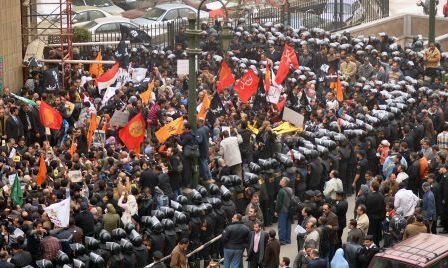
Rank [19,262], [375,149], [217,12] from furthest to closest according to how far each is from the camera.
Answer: [217,12] < [375,149] < [19,262]

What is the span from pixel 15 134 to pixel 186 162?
412 centimetres

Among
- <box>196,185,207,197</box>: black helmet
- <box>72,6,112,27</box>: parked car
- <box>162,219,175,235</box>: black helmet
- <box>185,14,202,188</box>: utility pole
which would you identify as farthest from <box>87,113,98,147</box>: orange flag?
<box>72,6,112,27</box>: parked car

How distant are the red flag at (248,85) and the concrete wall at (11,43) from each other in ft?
20.4

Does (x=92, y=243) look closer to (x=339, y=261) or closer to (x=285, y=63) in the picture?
(x=339, y=261)

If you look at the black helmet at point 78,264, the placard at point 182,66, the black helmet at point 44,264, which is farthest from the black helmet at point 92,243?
the placard at point 182,66

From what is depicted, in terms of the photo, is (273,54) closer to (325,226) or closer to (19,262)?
(325,226)

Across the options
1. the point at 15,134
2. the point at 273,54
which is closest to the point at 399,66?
the point at 273,54

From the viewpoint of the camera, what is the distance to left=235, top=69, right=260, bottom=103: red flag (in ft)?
112

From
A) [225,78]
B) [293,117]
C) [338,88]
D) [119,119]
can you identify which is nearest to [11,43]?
[119,119]

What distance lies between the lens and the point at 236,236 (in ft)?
88.0

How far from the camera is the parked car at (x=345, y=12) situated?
46.7 m

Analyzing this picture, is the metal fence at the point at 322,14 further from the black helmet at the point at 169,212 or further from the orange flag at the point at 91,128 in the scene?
the black helmet at the point at 169,212

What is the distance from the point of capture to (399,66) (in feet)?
129

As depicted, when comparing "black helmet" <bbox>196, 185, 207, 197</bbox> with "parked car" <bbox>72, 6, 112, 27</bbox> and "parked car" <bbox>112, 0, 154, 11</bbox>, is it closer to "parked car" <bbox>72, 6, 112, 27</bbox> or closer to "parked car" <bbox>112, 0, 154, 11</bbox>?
"parked car" <bbox>72, 6, 112, 27</bbox>
